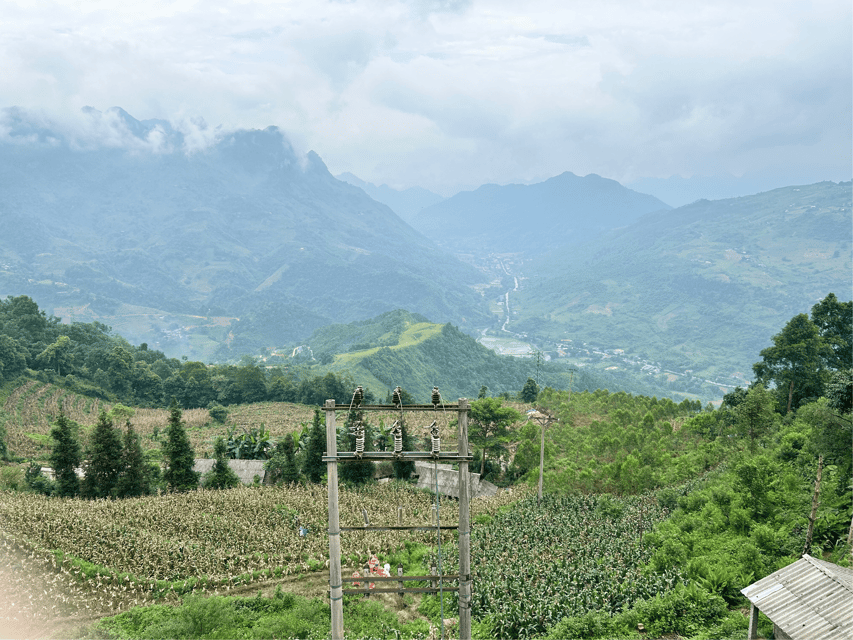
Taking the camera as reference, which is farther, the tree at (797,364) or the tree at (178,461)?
the tree at (797,364)

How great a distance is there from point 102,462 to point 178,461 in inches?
147

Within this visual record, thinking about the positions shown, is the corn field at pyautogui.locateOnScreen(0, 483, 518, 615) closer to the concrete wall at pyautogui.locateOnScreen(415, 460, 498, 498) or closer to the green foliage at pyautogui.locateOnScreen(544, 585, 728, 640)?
the concrete wall at pyautogui.locateOnScreen(415, 460, 498, 498)

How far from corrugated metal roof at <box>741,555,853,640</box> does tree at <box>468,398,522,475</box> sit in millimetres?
24402

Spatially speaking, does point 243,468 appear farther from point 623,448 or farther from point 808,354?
point 808,354

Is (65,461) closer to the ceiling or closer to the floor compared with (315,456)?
closer to the ceiling

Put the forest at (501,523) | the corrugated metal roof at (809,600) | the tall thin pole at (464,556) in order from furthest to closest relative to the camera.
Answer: the forest at (501,523) → the corrugated metal roof at (809,600) → the tall thin pole at (464,556)

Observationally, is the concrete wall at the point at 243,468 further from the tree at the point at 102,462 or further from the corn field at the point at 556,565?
the corn field at the point at 556,565

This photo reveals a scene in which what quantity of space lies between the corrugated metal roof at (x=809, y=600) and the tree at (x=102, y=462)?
29428 mm

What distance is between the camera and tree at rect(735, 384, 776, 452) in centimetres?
2886

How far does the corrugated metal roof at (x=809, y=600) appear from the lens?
10516 mm

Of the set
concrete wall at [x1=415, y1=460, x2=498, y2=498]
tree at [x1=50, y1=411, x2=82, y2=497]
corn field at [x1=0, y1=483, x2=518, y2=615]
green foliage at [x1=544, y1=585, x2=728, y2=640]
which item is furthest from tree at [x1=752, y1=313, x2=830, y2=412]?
tree at [x1=50, y1=411, x2=82, y2=497]

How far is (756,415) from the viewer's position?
2902cm

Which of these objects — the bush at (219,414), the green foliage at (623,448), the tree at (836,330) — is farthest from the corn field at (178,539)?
the bush at (219,414)

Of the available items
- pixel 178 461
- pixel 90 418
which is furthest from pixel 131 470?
pixel 90 418
